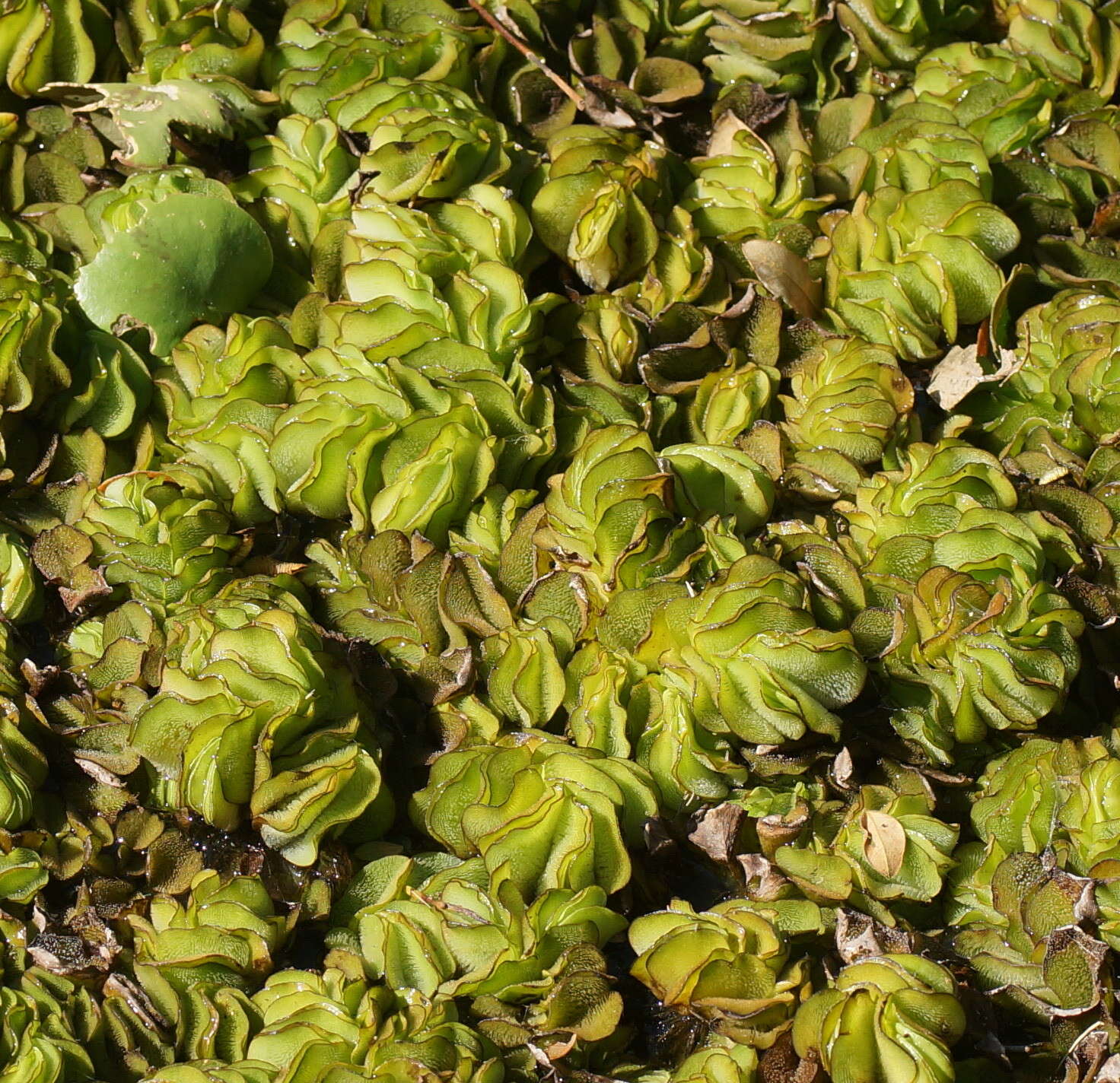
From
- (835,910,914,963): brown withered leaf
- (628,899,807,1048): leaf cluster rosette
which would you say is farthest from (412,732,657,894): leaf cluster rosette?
(835,910,914,963): brown withered leaf

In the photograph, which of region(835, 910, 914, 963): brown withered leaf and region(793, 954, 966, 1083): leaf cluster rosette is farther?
region(835, 910, 914, 963): brown withered leaf

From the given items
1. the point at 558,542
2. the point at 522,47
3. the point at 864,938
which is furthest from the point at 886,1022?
the point at 522,47

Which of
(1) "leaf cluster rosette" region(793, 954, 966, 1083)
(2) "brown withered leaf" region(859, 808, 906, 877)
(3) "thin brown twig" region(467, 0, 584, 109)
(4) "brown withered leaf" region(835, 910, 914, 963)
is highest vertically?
(3) "thin brown twig" region(467, 0, 584, 109)

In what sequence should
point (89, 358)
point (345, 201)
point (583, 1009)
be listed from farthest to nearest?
point (345, 201)
point (89, 358)
point (583, 1009)

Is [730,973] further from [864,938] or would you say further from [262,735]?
[262,735]

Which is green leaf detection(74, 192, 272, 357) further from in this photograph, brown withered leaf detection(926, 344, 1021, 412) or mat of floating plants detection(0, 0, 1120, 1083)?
brown withered leaf detection(926, 344, 1021, 412)

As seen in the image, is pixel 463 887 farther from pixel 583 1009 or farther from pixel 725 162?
pixel 725 162

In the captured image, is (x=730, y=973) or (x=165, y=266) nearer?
(x=730, y=973)

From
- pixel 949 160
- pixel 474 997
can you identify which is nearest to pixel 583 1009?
pixel 474 997
